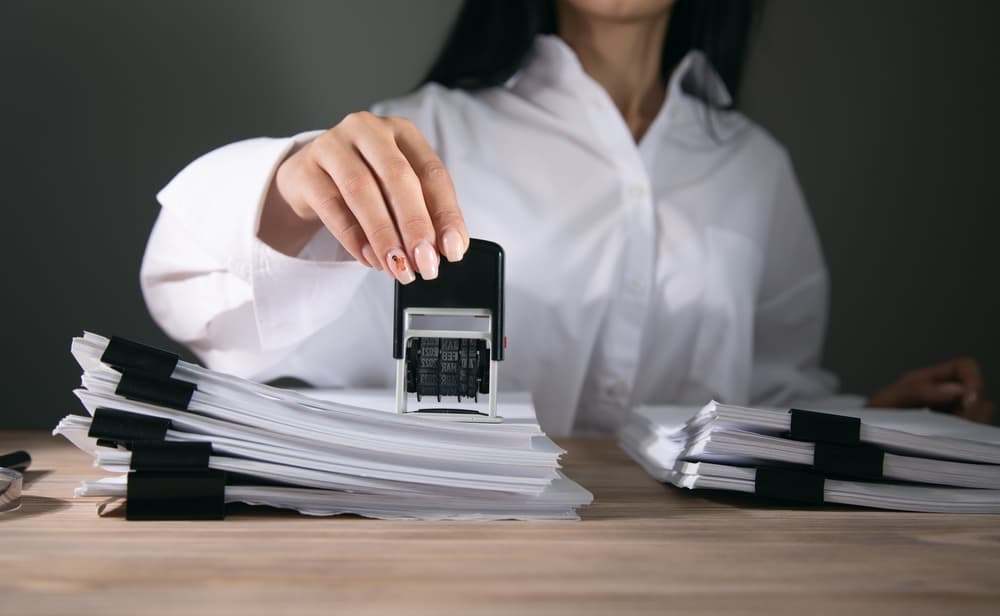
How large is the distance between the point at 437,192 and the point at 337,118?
1043 mm

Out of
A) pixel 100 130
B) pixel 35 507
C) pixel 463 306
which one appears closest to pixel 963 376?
pixel 463 306

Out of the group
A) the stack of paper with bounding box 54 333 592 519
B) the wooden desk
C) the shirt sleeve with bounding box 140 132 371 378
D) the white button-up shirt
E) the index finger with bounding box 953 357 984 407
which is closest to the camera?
the wooden desk

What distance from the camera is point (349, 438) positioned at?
597 mm

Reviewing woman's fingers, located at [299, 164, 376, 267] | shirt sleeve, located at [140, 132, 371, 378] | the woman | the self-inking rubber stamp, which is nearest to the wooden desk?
the self-inking rubber stamp

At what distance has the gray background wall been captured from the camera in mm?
1540

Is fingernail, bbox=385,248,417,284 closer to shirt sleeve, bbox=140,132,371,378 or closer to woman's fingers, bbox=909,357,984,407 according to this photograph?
shirt sleeve, bbox=140,132,371,378

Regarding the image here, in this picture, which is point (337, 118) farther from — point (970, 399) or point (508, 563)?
point (508, 563)

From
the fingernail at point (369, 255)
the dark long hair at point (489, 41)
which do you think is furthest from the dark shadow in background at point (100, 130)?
the fingernail at point (369, 255)

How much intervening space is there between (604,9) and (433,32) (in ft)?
1.65

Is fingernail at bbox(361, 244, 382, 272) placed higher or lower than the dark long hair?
lower

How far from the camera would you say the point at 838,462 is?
0.67 meters

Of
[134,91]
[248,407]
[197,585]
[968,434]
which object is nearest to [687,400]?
[968,434]

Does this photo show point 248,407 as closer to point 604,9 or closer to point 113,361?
point 113,361

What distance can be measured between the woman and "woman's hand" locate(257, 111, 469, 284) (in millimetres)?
276
